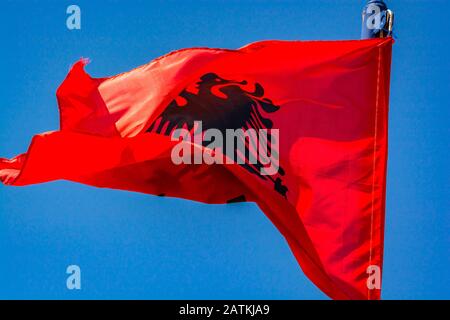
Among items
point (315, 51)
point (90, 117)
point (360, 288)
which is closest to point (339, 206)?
point (360, 288)

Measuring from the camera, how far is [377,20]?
9.76 m

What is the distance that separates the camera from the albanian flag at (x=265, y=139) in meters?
8.48

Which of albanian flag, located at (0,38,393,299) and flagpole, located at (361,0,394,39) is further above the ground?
flagpole, located at (361,0,394,39)

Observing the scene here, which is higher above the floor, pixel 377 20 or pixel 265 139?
pixel 377 20

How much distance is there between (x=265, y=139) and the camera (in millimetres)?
9586

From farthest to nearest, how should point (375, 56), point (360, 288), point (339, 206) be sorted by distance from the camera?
point (375, 56) < point (339, 206) < point (360, 288)

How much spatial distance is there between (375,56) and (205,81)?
2.60m

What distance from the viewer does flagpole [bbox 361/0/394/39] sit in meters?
9.73

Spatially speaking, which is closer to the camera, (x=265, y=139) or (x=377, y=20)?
(x=265, y=139)

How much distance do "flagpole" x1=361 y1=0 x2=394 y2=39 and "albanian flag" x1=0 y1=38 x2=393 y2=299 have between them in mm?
315

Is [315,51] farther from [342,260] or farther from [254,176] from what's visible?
[342,260]

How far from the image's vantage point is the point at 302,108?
9758mm

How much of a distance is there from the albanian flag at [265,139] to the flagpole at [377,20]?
0.32 meters

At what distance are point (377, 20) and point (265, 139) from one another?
2.51m
